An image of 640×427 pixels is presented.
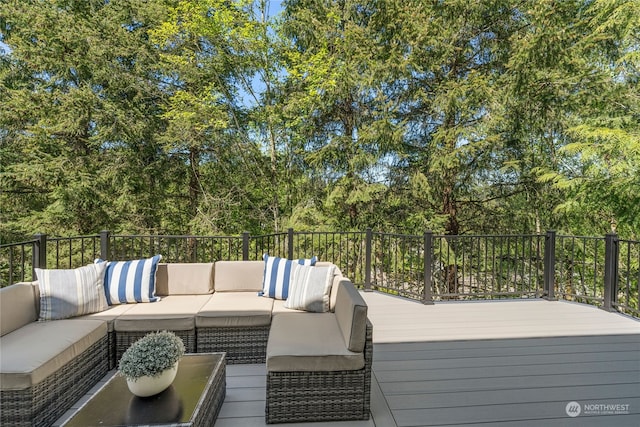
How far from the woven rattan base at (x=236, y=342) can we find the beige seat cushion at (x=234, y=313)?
49 millimetres

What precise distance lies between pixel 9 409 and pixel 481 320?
3.87 metres

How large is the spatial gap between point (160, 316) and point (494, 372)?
2575mm

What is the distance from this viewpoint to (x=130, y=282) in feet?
10.2

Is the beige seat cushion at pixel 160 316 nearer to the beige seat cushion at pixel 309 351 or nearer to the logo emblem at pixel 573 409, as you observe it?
the beige seat cushion at pixel 309 351

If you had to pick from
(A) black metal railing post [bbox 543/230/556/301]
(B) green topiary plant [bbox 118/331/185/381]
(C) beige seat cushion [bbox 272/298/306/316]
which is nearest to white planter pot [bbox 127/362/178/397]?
(B) green topiary plant [bbox 118/331/185/381]

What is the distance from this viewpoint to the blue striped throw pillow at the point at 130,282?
3.07m

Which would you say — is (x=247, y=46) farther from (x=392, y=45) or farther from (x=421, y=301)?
(x=421, y=301)

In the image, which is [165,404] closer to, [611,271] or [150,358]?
[150,358]

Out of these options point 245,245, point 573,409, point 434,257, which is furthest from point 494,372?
point 434,257

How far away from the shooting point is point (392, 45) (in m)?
7.61

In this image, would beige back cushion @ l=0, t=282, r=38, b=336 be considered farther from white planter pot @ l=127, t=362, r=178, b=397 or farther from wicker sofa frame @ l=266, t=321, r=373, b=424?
wicker sofa frame @ l=266, t=321, r=373, b=424

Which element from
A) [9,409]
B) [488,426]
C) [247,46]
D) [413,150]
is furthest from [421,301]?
[247,46]

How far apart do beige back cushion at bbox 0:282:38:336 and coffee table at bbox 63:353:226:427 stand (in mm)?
994

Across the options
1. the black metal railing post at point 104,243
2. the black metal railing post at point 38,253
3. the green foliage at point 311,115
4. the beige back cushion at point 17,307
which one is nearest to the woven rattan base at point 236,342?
the beige back cushion at point 17,307
